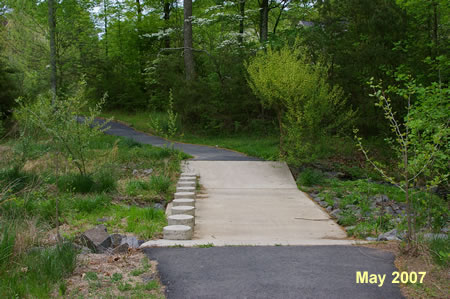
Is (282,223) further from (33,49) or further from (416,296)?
(33,49)

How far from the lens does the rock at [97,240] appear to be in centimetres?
465

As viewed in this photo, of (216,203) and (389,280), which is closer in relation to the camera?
(389,280)

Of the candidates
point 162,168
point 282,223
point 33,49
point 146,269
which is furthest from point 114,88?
point 146,269

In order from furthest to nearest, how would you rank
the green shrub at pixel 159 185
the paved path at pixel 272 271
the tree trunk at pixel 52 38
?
the tree trunk at pixel 52 38
the green shrub at pixel 159 185
the paved path at pixel 272 271

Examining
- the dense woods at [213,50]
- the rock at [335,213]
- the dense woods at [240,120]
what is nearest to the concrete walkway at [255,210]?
the rock at [335,213]

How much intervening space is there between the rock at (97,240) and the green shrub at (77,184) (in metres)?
2.88

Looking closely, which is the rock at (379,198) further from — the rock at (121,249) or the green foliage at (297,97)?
Answer: the rock at (121,249)

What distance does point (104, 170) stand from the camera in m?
8.23

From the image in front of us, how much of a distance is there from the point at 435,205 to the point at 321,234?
1639 millimetres

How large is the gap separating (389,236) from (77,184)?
5.27 meters

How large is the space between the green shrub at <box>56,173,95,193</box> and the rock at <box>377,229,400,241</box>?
4933 mm

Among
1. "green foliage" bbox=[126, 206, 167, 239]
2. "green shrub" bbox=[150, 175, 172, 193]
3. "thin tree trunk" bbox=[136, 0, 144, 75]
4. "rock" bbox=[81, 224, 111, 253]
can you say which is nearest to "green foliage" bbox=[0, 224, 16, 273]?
"rock" bbox=[81, 224, 111, 253]

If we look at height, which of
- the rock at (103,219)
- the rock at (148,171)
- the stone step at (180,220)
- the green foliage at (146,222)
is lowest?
the rock at (103,219)

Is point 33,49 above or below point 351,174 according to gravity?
above
